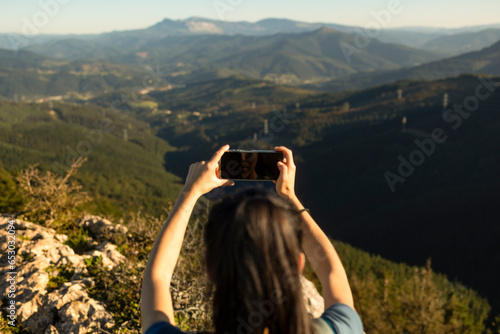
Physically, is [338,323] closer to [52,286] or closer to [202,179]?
[202,179]

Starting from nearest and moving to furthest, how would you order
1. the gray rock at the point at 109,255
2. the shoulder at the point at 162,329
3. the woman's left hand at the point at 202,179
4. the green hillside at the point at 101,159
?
1. the shoulder at the point at 162,329
2. the woman's left hand at the point at 202,179
3. the gray rock at the point at 109,255
4. the green hillside at the point at 101,159

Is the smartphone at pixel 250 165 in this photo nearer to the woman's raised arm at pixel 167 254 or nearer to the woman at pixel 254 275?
the woman's raised arm at pixel 167 254

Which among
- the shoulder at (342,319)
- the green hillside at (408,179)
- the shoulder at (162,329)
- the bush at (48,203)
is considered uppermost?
the shoulder at (162,329)

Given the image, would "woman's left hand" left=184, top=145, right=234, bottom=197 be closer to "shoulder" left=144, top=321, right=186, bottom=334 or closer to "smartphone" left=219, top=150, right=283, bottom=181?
"smartphone" left=219, top=150, right=283, bottom=181

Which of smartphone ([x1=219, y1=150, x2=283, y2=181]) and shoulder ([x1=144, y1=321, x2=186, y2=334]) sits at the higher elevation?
smartphone ([x1=219, y1=150, x2=283, y2=181])

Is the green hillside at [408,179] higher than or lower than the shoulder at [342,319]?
lower

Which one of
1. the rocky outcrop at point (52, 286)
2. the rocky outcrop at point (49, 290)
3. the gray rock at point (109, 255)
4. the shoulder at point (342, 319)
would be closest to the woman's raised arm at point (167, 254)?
the shoulder at point (342, 319)

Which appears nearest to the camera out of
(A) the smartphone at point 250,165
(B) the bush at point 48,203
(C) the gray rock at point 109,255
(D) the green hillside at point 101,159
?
(A) the smartphone at point 250,165

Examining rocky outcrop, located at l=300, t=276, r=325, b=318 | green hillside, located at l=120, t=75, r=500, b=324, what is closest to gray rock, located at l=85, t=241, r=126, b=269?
rocky outcrop, located at l=300, t=276, r=325, b=318
